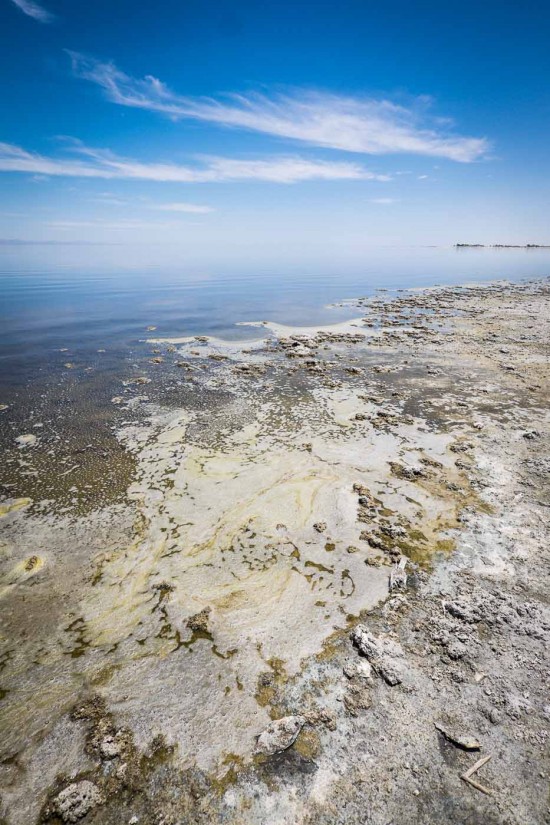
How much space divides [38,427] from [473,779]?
12.8 metres

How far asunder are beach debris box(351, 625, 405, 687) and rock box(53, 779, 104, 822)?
3339 millimetres

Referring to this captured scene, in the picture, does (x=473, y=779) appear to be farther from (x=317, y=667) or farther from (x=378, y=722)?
(x=317, y=667)

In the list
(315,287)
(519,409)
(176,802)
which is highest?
(315,287)

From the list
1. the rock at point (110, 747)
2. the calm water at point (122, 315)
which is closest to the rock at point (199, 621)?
the rock at point (110, 747)

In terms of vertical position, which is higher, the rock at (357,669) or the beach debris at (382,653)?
the beach debris at (382,653)

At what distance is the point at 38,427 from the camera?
11.5m

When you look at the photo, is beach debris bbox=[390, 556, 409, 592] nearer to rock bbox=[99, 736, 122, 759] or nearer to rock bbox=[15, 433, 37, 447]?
rock bbox=[99, 736, 122, 759]

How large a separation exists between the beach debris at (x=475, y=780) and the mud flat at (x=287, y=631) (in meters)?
0.02

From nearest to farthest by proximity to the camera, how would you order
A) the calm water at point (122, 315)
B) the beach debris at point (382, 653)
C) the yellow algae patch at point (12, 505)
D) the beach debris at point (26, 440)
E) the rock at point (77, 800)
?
the rock at point (77, 800) < the beach debris at point (382, 653) < the yellow algae patch at point (12, 505) < the beach debris at point (26, 440) < the calm water at point (122, 315)

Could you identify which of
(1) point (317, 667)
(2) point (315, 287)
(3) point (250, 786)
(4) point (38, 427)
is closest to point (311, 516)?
(1) point (317, 667)

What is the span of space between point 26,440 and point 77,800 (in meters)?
9.45

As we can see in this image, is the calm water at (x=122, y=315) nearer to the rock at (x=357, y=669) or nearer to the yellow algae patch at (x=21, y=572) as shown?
the yellow algae patch at (x=21, y=572)

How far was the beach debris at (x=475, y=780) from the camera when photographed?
362 cm

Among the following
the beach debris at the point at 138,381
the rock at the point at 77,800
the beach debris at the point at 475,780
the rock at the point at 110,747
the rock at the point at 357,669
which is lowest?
the rock at the point at 77,800
